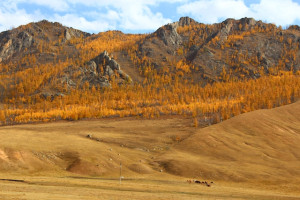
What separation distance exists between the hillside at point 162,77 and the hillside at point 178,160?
31.4 m

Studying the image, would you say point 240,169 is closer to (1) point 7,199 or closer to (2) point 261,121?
(2) point 261,121

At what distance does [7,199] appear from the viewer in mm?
17062

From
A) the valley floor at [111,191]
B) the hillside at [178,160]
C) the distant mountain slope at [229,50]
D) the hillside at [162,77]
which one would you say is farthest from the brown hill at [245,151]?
the distant mountain slope at [229,50]

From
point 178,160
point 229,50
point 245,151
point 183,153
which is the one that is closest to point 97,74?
point 229,50

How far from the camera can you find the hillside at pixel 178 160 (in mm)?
28434

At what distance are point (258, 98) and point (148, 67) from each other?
278 feet

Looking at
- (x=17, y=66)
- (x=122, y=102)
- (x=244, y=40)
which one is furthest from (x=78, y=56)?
(x=244, y=40)

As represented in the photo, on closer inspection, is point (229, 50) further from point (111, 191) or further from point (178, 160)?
point (111, 191)

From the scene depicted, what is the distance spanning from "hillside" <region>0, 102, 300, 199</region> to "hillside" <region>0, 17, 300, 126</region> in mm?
31446

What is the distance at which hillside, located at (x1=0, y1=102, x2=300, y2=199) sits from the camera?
28.4 meters

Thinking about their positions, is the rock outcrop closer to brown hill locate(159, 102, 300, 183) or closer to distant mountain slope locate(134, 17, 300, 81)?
distant mountain slope locate(134, 17, 300, 81)

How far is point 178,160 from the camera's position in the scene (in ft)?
135

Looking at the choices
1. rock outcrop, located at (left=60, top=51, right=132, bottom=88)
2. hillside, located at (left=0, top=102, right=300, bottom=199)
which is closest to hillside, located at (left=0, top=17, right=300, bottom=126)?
rock outcrop, located at (left=60, top=51, right=132, bottom=88)

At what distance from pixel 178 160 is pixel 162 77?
118010mm
